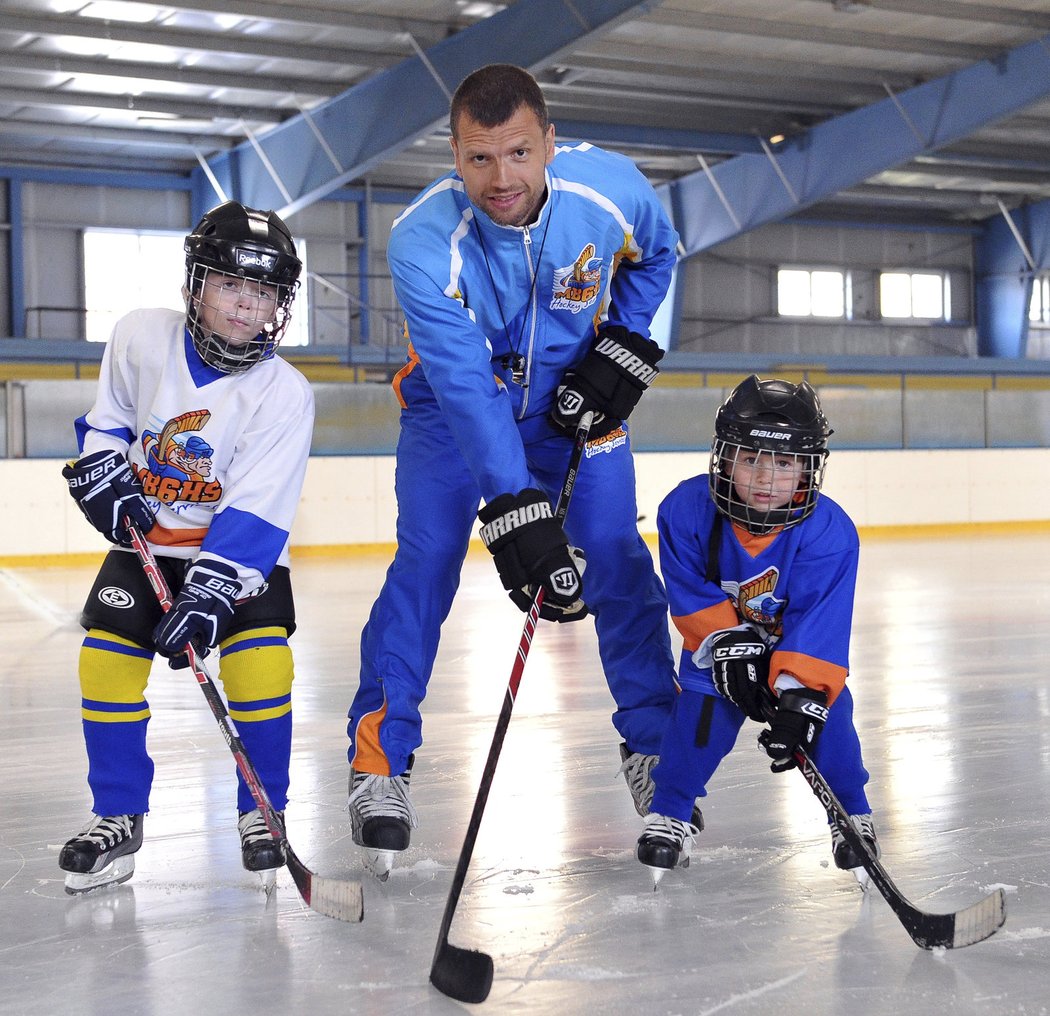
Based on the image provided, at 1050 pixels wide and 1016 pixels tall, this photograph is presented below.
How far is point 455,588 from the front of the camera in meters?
2.52

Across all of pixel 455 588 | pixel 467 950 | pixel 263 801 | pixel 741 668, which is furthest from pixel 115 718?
pixel 741 668

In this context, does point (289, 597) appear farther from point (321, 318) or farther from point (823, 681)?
point (321, 318)

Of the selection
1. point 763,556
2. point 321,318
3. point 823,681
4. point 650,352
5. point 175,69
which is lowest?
point 823,681

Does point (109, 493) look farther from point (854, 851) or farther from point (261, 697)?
point (854, 851)

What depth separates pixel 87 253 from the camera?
15336 mm

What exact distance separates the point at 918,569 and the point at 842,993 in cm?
689

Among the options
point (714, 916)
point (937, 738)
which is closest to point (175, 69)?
point (937, 738)

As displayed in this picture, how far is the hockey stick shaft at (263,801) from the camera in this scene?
6.35 feet

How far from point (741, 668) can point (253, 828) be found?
794mm

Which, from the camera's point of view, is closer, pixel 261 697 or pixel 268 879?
pixel 268 879

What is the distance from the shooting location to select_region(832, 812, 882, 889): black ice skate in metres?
2.10

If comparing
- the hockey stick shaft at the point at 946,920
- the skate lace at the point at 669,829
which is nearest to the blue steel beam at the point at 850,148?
the skate lace at the point at 669,829

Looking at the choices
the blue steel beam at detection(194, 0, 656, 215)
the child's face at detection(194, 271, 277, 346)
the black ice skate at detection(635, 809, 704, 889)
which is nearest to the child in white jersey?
the child's face at detection(194, 271, 277, 346)

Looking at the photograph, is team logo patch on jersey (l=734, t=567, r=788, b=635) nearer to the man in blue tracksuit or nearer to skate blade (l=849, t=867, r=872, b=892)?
the man in blue tracksuit
